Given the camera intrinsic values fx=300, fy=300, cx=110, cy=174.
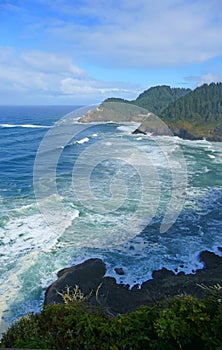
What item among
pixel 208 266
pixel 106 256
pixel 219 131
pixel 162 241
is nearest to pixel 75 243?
pixel 106 256

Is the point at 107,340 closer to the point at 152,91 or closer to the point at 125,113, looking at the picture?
the point at 125,113

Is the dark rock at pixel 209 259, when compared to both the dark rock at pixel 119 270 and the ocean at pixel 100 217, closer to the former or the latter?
the ocean at pixel 100 217

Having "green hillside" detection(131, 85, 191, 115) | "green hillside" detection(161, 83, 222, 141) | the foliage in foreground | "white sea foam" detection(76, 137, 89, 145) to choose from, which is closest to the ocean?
the foliage in foreground

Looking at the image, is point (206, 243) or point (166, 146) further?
point (166, 146)

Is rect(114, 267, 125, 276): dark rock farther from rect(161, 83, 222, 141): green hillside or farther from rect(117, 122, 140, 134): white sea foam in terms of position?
rect(117, 122, 140, 134): white sea foam

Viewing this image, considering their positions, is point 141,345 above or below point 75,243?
above

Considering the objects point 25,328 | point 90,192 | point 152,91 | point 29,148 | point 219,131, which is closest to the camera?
point 25,328
